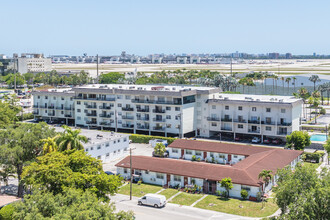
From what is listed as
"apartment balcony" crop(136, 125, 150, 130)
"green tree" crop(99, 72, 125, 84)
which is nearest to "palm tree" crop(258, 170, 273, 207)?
"apartment balcony" crop(136, 125, 150, 130)

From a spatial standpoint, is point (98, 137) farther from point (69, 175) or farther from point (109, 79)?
point (109, 79)

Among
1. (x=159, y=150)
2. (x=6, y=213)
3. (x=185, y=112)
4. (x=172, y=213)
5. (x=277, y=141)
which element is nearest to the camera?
(x=6, y=213)

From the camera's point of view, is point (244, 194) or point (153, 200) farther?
point (244, 194)

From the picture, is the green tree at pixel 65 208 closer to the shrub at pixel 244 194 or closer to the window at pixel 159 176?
the shrub at pixel 244 194

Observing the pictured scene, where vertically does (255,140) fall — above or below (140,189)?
above

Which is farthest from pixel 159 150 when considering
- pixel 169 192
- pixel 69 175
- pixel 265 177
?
pixel 69 175

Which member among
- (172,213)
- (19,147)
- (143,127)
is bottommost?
(172,213)

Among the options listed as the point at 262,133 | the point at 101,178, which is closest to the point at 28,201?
the point at 101,178

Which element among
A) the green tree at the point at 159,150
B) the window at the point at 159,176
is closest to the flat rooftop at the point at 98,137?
the green tree at the point at 159,150
